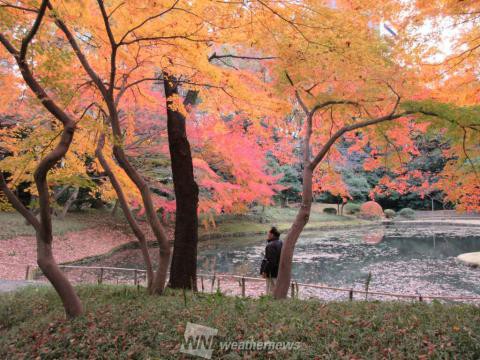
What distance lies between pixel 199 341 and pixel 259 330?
1.98ft

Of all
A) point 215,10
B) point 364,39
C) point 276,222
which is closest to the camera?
point 215,10

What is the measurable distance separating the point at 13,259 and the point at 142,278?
511cm

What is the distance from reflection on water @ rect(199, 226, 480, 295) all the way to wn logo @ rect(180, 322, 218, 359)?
9.02 m

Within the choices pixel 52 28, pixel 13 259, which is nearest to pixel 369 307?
pixel 52 28

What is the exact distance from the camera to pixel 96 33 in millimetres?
6211

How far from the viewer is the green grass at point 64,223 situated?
1727 centimetres

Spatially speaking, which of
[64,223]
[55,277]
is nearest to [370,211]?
[64,223]

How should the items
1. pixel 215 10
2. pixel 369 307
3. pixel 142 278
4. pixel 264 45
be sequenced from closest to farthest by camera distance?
pixel 369 307
pixel 215 10
pixel 264 45
pixel 142 278

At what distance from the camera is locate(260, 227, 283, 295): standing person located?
25.0 ft

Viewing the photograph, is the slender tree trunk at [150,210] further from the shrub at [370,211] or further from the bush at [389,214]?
the bush at [389,214]

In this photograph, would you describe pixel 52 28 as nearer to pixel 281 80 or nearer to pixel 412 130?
pixel 281 80

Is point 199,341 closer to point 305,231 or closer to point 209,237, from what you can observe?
point 209,237

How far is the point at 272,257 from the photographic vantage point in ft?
25.2

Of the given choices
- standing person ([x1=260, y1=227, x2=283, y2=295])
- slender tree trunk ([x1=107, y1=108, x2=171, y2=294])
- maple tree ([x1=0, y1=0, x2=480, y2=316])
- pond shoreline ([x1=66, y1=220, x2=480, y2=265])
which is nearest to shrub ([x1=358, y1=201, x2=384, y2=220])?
pond shoreline ([x1=66, y1=220, x2=480, y2=265])
